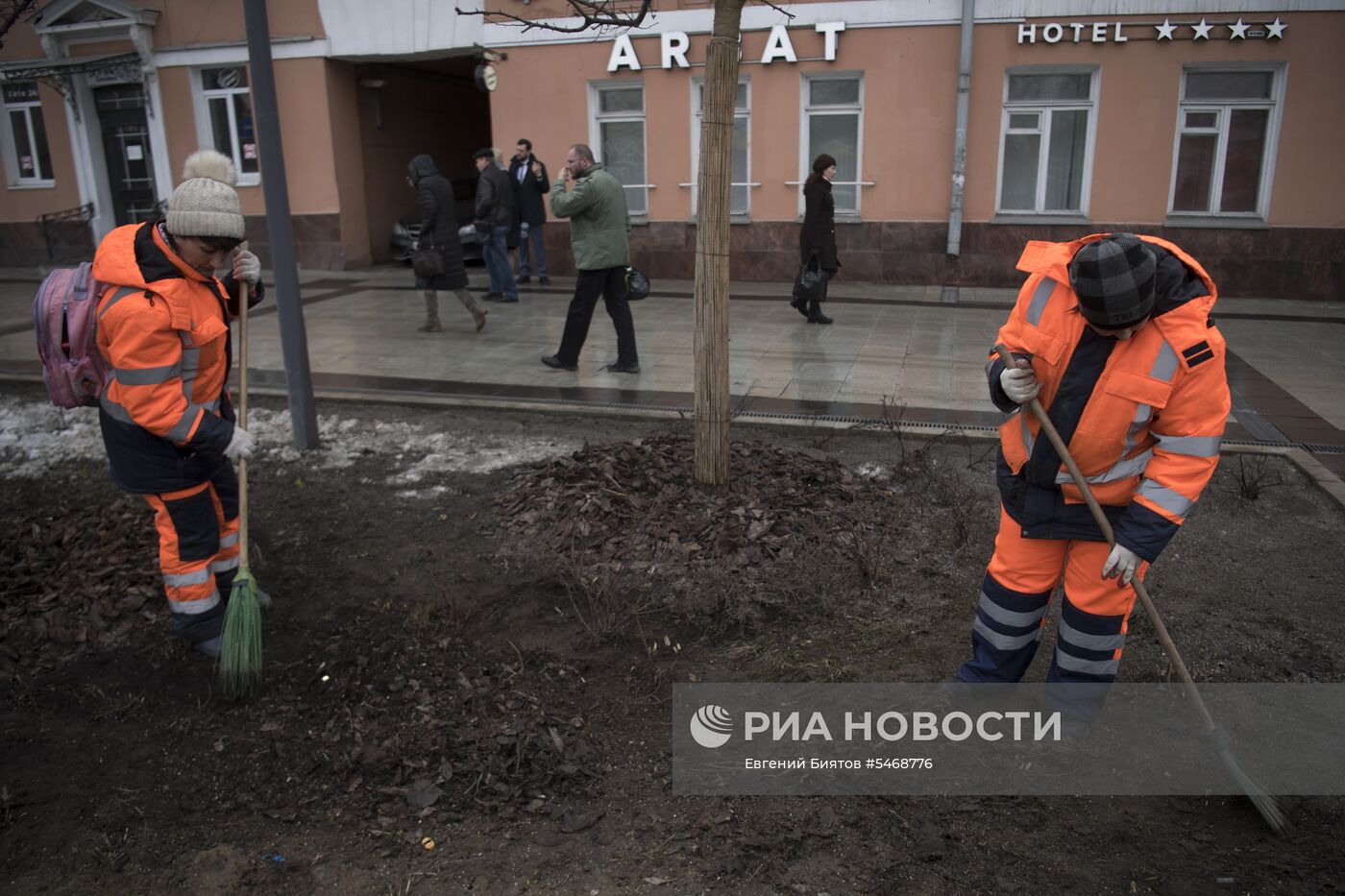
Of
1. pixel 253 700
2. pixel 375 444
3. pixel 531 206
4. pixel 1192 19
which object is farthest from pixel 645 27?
pixel 253 700

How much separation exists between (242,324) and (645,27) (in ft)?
34.6

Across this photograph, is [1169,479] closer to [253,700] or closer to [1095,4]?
[253,700]

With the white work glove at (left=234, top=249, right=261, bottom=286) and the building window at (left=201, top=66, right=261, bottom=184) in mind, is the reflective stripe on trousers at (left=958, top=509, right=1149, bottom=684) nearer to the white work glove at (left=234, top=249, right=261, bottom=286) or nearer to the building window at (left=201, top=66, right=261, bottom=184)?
the white work glove at (left=234, top=249, right=261, bottom=286)

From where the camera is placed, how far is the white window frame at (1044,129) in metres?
12.9

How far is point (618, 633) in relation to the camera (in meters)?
4.08

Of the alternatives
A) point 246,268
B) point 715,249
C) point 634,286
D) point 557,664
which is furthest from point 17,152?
point 557,664

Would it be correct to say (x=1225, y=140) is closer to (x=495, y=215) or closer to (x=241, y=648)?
(x=495, y=215)

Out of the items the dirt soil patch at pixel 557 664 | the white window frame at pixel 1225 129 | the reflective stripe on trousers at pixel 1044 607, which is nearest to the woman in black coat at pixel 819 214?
the dirt soil patch at pixel 557 664

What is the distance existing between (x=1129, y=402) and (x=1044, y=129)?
11.6 meters

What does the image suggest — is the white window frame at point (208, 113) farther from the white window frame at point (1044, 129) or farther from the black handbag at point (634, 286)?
the white window frame at point (1044, 129)

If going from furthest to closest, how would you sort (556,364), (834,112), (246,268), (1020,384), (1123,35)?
(834,112), (1123,35), (556,364), (246,268), (1020,384)

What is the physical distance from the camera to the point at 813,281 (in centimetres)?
1066

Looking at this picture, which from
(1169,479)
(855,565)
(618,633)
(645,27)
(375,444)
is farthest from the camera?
(645,27)

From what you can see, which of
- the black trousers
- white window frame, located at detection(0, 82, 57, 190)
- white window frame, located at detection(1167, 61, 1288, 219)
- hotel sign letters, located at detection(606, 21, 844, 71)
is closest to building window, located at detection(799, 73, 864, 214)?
hotel sign letters, located at detection(606, 21, 844, 71)
